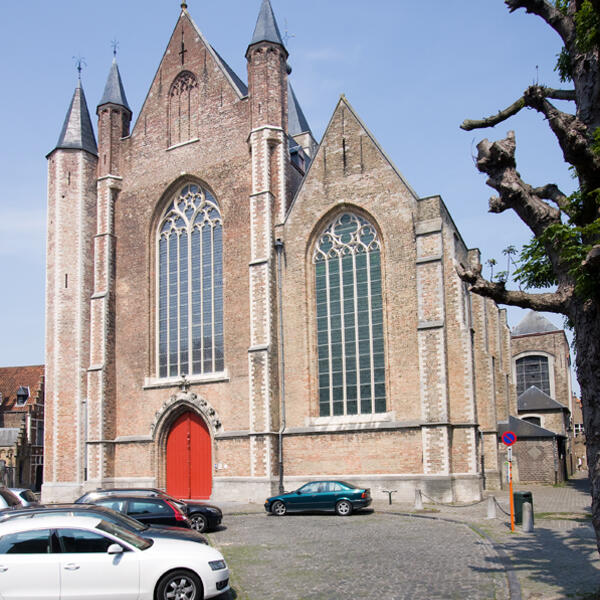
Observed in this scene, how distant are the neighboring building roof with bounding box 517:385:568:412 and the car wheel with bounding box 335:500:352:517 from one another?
28.6 m

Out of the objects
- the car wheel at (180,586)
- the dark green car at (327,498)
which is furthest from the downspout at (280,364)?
the car wheel at (180,586)

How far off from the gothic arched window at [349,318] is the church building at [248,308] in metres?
0.05

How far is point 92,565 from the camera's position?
7.99m

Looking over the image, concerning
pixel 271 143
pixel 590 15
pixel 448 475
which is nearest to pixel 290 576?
pixel 590 15

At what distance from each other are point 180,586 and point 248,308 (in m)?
17.2

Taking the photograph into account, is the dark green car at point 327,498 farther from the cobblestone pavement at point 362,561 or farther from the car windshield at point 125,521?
the car windshield at point 125,521

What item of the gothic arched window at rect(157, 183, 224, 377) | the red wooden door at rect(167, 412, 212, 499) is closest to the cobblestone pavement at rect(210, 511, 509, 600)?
the red wooden door at rect(167, 412, 212, 499)

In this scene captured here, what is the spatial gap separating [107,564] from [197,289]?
19.4 meters

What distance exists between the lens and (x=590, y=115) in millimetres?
8719

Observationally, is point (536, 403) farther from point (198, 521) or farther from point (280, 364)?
point (198, 521)

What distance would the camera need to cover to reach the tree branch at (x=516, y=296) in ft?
27.6

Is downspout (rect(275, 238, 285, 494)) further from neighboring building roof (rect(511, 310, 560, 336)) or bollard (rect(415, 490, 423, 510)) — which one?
neighboring building roof (rect(511, 310, 560, 336))

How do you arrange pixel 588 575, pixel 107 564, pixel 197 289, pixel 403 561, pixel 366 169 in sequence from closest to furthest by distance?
pixel 107 564, pixel 588 575, pixel 403 561, pixel 366 169, pixel 197 289

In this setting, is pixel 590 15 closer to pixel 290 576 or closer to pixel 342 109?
pixel 290 576
